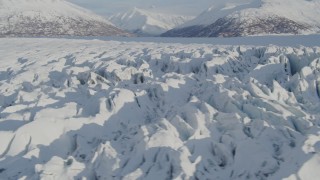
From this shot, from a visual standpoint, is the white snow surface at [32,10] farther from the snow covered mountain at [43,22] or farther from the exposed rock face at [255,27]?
the exposed rock face at [255,27]

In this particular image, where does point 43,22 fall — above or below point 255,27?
below

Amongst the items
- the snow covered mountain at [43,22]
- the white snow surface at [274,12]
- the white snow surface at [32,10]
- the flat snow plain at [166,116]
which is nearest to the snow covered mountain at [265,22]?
the white snow surface at [274,12]

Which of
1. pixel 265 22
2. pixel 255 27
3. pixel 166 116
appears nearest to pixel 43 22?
pixel 255 27

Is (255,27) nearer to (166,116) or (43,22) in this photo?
(43,22)

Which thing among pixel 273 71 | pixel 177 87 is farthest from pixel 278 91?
pixel 177 87

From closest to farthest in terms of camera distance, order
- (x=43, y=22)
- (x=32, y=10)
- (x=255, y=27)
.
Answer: (x=255, y=27)
(x=43, y=22)
(x=32, y=10)

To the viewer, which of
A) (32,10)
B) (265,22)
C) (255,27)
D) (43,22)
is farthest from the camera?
(32,10)

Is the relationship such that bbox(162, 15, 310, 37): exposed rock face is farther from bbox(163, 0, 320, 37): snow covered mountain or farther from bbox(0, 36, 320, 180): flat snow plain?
bbox(0, 36, 320, 180): flat snow plain
